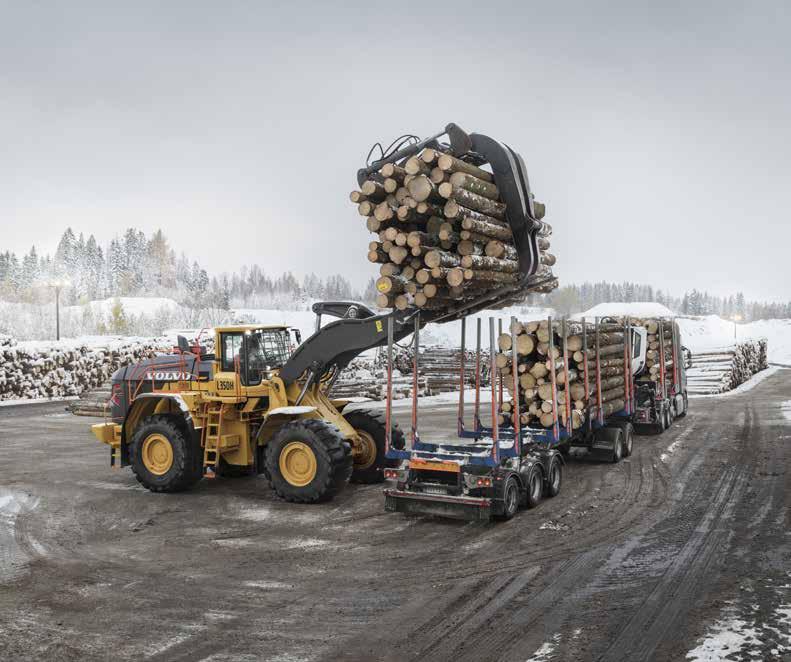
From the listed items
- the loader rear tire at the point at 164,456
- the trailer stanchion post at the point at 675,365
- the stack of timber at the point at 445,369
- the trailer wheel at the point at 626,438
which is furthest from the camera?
the stack of timber at the point at 445,369

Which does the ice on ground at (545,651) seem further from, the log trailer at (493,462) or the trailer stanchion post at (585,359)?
the trailer stanchion post at (585,359)

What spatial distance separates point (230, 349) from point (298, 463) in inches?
89.3

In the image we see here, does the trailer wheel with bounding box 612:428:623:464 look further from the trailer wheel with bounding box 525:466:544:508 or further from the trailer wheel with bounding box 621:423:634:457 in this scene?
the trailer wheel with bounding box 525:466:544:508

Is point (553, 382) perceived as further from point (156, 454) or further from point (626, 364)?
point (156, 454)

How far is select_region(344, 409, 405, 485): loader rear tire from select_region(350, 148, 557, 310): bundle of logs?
8.77ft

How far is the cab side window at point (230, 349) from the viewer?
449 inches

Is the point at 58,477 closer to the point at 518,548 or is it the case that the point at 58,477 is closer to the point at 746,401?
the point at 518,548

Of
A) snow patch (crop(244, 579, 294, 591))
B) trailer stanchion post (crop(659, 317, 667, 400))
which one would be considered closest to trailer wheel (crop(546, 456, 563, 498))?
snow patch (crop(244, 579, 294, 591))

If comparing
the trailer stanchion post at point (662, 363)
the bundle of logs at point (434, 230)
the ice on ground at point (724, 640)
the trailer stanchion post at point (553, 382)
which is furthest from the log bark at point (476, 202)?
the trailer stanchion post at point (662, 363)

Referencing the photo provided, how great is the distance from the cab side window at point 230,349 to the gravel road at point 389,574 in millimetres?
2047

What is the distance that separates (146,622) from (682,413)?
59.5 feet

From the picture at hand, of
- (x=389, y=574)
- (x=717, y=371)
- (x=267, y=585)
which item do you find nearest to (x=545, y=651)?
(x=389, y=574)

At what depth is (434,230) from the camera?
976 centimetres

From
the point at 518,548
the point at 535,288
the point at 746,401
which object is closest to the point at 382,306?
the point at 535,288
